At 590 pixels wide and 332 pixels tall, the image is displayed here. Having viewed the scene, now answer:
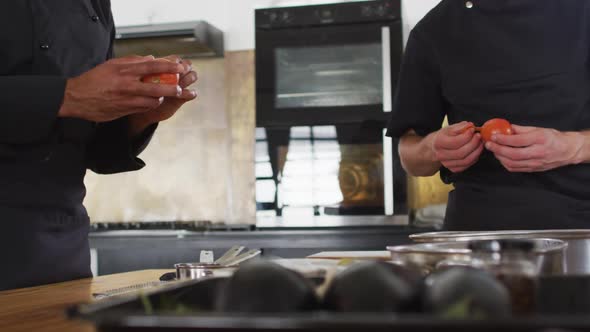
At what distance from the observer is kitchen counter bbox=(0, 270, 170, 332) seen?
0.70m

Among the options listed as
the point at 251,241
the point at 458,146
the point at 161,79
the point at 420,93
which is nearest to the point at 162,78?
the point at 161,79

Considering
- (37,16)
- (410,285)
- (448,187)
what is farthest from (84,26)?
(448,187)

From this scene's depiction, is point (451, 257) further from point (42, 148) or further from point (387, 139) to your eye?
point (387, 139)

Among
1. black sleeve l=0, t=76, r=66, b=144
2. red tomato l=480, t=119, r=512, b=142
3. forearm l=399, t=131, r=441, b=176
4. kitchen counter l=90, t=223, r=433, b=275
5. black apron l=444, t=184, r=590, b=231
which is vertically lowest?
kitchen counter l=90, t=223, r=433, b=275

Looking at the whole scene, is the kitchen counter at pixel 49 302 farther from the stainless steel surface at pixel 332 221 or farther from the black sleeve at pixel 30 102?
the stainless steel surface at pixel 332 221

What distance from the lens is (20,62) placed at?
1180 millimetres

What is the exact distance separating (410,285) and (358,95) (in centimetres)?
254

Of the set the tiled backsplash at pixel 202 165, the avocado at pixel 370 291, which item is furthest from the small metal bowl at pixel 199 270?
the tiled backsplash at pixel 202 165

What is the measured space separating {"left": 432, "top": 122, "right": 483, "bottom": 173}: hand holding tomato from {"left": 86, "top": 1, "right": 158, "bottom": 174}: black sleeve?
0.61m

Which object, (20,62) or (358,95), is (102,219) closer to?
(358,95)

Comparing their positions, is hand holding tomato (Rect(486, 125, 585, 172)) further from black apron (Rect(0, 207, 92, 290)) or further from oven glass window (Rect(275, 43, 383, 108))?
oven glass window (Rect(275, 43, 383, 108))

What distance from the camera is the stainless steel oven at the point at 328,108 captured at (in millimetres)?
2826

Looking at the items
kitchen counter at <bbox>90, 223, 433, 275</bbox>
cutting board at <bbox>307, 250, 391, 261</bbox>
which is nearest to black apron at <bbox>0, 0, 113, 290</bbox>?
cutting board at <bbox>307, 250, 391, 261</bbox>

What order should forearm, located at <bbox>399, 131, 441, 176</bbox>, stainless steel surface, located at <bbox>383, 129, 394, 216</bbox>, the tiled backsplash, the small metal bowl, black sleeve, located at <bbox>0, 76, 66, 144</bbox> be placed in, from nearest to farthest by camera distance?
the small metal bowl, black sleeve, located at <bbox>0, 76, 66, 144</bbox>, forearm, located at <bbox>399, 131, 441, 176</bbox>, stainless steel surface, located at <bbox>383, 129, 394, 216</bbox>, the tiled backsplash
